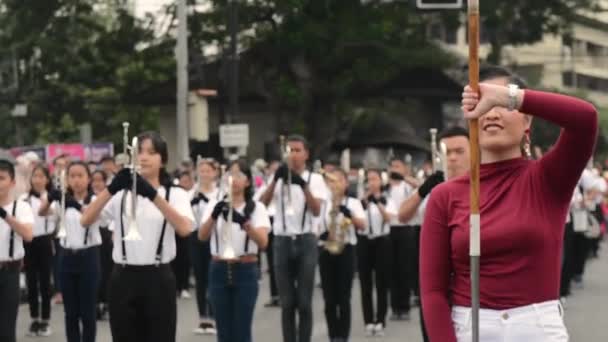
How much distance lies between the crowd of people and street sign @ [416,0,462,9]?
5.97ft

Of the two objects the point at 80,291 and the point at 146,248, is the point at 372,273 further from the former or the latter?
the point at 146,248

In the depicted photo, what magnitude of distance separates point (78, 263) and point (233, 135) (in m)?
14.8

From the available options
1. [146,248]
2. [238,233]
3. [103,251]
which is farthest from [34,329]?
[146,248]

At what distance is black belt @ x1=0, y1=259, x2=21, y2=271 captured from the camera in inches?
414

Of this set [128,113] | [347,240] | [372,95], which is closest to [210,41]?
[372,95]

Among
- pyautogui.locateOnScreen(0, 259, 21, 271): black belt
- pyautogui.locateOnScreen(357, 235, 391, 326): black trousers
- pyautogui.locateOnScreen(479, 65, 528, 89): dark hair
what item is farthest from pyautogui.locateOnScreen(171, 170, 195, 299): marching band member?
pyautogui.locateOnScreen(479, 65, 528, 89): dark hair

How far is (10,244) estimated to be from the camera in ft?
35.5

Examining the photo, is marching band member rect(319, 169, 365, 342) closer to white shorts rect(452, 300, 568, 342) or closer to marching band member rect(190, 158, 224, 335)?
marching band member rect(190, 158, 224, 335)

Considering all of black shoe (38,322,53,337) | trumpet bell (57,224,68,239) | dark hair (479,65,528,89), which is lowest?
black shoe (38,322,53,337)

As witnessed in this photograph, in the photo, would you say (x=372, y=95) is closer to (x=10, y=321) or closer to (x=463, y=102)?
(x=10, y=321)

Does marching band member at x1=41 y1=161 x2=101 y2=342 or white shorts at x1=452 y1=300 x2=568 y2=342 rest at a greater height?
white shorts at x1=452 y1=300 x2=568 y2=342

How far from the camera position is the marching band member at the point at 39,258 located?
1545 cm

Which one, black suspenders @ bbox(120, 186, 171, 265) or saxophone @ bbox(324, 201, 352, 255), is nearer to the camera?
black suspenders @ bbox(120, 186, 171, 265)

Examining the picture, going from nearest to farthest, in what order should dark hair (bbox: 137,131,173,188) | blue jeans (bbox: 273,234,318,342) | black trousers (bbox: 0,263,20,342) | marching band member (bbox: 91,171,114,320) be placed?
1. dark hair (bbox: 137,131,173,188)
2. black trousers (bbox: 0,263,20,342)
3. blue jeans (bbox: 273,234,318,342)
4. marching band member (bbox: 91,171,114,320)
